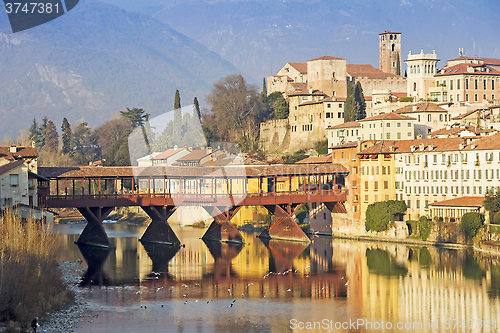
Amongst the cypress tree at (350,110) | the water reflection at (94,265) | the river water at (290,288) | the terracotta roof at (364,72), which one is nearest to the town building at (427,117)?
the cypress tree at (350,110)

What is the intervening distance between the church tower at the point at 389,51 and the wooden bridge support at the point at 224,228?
83.8m

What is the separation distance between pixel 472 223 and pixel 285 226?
57.4 ft

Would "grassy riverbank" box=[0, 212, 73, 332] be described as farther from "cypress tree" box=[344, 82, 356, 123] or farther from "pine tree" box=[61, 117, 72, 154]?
"pine tree" box=[61, 117, 72, 154]

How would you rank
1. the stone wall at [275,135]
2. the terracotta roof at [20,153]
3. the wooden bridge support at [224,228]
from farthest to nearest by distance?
the stone wall at [275,135]
the wooden bridge support at [224,228]
the terracotta roof at [20,153]

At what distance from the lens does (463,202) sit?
185ft

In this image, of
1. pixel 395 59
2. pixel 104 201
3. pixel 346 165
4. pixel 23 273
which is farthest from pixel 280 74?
Answer: pixel 23 273

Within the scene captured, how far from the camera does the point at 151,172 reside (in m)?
63.6

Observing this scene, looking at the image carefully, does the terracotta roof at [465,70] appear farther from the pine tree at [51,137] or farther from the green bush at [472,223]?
the pine tree at [51,137]

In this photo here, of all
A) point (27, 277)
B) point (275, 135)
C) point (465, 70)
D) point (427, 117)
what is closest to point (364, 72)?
point (275, 135)

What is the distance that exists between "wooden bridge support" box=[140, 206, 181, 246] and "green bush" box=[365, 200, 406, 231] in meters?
16.8

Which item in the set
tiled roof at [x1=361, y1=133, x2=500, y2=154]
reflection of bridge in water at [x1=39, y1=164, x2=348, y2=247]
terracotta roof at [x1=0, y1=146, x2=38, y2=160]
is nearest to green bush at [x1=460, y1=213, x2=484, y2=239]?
tiled roof at [x1=361, y1=133, x2=500, y2=154]

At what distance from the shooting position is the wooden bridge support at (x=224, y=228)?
63.5 m

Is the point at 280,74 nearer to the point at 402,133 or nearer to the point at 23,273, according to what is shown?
the point at 402,133

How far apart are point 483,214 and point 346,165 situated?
622 inches
